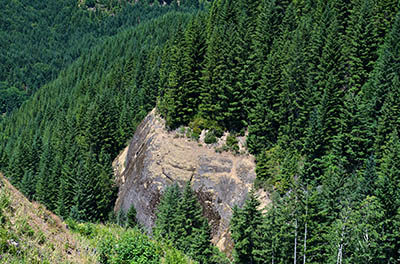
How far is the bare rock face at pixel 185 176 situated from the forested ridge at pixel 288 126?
267 cm

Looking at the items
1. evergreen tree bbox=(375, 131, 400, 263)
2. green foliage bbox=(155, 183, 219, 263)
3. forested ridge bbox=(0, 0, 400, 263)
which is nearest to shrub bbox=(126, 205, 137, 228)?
green foliage bbox=(155, 183, 219, 263)

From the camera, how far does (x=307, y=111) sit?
50.7 meters

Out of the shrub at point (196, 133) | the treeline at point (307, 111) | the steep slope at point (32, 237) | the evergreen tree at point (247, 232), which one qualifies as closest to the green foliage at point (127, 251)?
the steep slope at point (32, 237)

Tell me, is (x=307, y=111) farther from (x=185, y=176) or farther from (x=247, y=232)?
(x=185, y=176)

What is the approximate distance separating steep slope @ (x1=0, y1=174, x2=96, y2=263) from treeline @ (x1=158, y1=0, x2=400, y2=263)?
2647cm

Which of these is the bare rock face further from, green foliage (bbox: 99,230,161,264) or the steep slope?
the steep slope

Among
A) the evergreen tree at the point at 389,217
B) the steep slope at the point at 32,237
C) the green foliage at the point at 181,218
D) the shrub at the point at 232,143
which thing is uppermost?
the shrub at the point at 232,143

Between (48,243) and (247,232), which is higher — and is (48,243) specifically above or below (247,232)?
below

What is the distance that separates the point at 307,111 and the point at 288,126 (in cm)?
315

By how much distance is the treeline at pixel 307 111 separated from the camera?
124 feet

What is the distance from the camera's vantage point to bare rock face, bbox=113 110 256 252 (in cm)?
5216

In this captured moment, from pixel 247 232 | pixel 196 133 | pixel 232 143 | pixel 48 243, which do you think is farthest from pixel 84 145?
pixel 48 243

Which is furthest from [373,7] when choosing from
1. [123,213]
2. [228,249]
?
[123,213]

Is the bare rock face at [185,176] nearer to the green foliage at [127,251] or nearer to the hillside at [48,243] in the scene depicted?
the green foliage at [127,251]
